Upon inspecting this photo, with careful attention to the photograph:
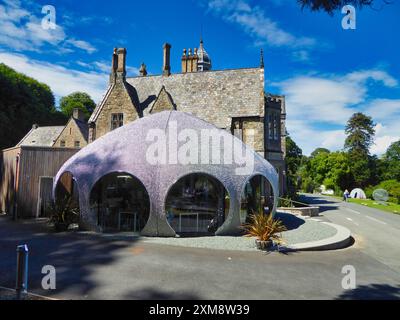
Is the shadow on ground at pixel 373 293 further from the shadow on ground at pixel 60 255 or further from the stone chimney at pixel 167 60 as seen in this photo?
the stone chimney at pixel 167 60

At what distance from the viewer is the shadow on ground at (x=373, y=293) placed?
669 cm

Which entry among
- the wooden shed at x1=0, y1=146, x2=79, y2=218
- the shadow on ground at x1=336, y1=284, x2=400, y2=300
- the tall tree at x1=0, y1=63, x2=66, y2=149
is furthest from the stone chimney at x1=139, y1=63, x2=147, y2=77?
the shadow on ground at x1=336, y1=284, x2=400, y2=300

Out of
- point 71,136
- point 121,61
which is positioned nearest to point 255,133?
point 121,61

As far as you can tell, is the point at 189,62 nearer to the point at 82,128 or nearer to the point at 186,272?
the point at 82,128

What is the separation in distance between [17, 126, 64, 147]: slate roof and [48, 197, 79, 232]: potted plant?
3112cm

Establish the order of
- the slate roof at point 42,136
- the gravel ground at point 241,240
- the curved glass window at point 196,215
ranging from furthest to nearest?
the slate roof at point 42,136 → the curved glass window at point 196,215 → the gravel ground at point 241,240

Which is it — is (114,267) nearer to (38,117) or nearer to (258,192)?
(258,192)

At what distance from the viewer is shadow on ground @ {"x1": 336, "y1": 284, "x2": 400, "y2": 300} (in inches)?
263

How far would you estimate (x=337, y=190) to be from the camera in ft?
196

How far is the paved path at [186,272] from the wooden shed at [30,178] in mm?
6241

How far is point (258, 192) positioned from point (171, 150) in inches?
299

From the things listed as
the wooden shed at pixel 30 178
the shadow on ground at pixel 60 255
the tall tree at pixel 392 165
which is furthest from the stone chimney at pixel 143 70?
the tall tree at pixel 392 165

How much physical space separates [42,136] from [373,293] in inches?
1777

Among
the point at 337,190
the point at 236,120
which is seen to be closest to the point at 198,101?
the point at 236,120
